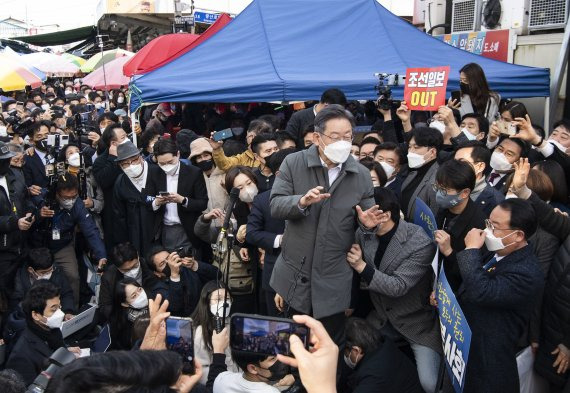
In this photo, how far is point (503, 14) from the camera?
25.1 feet

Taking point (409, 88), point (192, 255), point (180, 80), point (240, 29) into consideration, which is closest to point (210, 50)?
point (240, 29)

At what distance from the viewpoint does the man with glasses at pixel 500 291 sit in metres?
2.71

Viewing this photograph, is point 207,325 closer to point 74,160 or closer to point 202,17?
point 74,160

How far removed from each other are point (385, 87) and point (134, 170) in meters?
2.81

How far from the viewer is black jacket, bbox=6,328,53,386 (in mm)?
3480

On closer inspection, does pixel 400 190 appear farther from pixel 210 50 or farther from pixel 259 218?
pixel 210 50

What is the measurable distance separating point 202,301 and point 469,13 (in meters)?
6.95

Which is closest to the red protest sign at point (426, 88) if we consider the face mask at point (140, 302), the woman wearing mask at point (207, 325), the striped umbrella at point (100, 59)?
the woman wearing mask at point (207, 325)

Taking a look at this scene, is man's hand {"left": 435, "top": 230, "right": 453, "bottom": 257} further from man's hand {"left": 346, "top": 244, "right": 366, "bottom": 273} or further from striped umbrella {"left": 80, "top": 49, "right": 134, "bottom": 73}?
striped umbrella {"left": 80, "top": 49, "right": 134, "bottom": 73}

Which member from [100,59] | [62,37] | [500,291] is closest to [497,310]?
[500,291]

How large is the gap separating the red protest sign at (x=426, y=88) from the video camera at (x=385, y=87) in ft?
0.88

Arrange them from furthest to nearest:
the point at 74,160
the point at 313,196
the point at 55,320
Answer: the point at 74,160, the point at 55,320, the point at 313,196

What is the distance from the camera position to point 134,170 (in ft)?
16.2

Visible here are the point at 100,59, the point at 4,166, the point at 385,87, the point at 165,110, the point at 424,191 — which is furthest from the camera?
the point at 100,59
